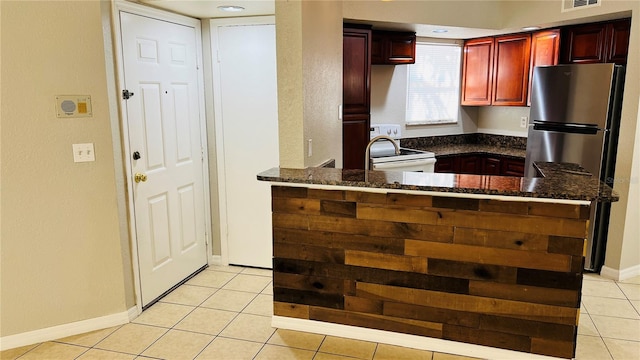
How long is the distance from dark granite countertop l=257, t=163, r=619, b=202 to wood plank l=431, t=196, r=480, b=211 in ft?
0.25

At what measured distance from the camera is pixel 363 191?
252cm

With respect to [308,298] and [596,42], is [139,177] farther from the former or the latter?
[596,42]

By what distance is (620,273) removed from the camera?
3578mm

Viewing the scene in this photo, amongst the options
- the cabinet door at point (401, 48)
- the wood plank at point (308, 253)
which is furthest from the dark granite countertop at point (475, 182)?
the cabinet door at point (401, 48)

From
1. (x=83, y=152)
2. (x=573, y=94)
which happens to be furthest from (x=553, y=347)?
(x=83, y=152)

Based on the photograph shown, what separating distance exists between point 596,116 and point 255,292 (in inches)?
116

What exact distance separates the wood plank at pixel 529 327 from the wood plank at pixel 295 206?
1093 millimetres

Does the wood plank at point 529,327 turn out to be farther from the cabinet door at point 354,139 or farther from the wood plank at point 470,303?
the cabinet door at point 354,139

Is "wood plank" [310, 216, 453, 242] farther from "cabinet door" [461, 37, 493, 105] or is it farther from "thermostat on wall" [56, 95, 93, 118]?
"cabinet door" [461, 37, 493, 105]

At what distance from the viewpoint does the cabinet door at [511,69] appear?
446cm

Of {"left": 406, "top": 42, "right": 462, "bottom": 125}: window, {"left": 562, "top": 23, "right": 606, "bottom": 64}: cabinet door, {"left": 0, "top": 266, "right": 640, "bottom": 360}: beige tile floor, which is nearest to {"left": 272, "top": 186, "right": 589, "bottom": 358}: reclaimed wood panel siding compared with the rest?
{"left": 0, "top": 266, "right": 640, "bottom": 360}: beige tile floor

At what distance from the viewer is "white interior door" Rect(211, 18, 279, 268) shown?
3486 millimetres

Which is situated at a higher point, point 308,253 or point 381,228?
point 381,228

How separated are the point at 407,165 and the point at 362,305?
1972 mm
